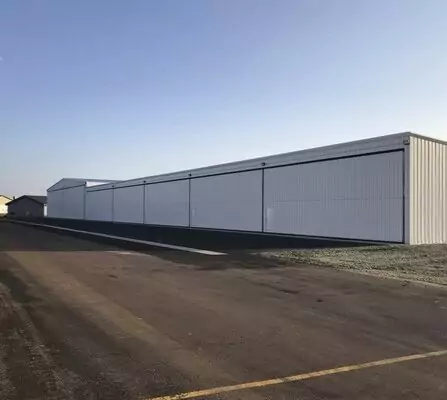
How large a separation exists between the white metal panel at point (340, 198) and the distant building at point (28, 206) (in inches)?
3593

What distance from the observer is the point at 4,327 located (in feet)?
23.2

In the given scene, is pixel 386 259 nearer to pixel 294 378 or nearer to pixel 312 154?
pixel 312 154

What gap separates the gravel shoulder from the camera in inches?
557

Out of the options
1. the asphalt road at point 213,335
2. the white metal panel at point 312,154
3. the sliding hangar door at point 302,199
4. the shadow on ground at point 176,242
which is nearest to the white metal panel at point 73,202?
the sliding hangar door at point 302,199

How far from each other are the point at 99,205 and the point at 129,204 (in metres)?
10.8

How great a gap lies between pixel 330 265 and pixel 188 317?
8.90 m

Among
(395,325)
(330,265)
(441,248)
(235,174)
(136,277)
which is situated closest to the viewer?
(395,325)

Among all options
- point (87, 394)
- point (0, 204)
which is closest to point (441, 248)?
point (87, 394)

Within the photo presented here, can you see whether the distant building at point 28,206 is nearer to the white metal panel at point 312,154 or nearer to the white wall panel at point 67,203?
the white wall panel at point 67,203

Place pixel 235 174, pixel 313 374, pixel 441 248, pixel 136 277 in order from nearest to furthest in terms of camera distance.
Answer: pixel 313 374 → pixel 136 277 → pixel 441 248 → pixel 235 174

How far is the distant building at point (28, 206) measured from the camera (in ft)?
373

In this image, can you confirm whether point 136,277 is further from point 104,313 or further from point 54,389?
point 54,389

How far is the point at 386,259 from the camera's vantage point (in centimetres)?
1777

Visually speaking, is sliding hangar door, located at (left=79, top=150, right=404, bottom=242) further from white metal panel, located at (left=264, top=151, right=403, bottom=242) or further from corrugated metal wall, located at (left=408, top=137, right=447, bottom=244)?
corrugated metal wall, located at (left=408, top=137, right=447, bottom=244)
